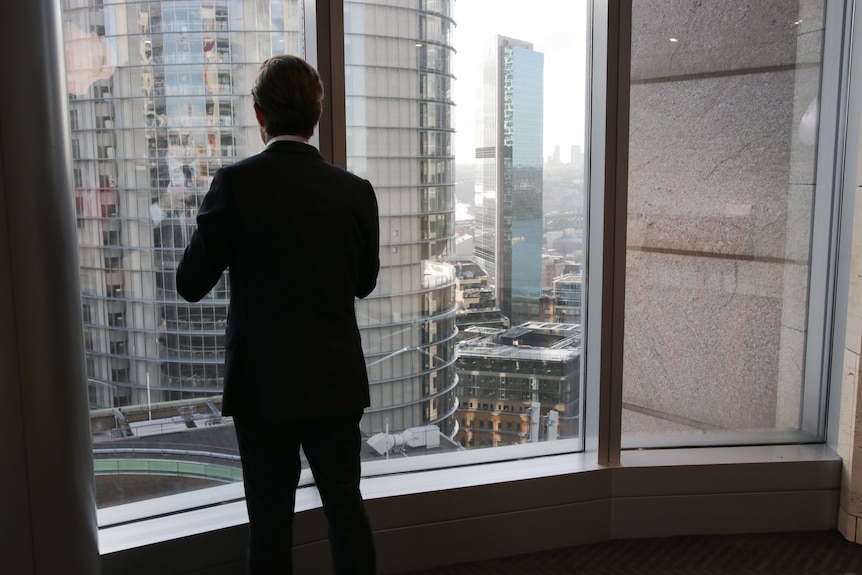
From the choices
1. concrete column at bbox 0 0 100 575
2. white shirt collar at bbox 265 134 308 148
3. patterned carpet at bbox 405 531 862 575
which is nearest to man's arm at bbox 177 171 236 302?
white shirt collar at bbox 265 134 308 148

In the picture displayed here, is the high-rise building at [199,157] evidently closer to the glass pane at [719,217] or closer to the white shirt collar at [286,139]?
the white shirt collar at [286,139]

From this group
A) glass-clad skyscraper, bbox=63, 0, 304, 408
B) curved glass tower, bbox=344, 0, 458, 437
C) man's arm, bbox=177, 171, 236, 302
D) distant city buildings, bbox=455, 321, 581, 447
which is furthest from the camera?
distant city buildings, bbox=455, 321, 581, 447

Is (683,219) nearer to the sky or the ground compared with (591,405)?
nearer to the sky

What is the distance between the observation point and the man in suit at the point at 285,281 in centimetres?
155

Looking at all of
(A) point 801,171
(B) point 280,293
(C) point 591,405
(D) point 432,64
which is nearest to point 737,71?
(A) point 801,171

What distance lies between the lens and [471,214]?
244cm

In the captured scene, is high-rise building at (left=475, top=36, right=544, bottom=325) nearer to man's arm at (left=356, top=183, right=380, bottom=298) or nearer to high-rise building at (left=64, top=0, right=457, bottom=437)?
high-rise building at (left=64, top=0, right=457, bottom=437)

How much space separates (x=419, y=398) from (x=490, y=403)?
267 millimetres

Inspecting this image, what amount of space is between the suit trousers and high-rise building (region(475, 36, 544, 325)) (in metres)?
0.97

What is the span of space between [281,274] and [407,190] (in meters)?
0.88

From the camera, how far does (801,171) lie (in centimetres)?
264

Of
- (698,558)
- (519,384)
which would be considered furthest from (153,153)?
(698,558)

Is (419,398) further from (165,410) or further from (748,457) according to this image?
(748,457)

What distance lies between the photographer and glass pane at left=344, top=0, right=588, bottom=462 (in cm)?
229
